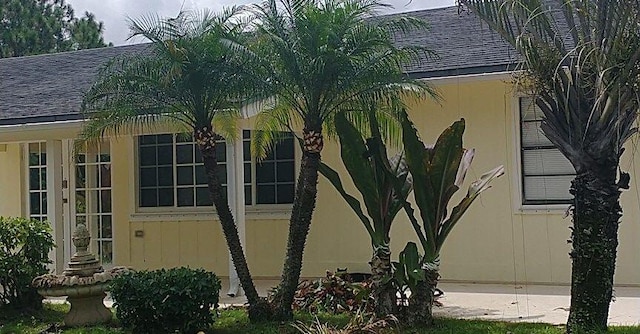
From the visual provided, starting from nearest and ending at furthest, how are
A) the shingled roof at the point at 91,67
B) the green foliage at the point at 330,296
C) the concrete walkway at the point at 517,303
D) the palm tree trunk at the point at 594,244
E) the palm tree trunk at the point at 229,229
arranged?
the palm tree trunk at the point at 594,244, the concrete walkway at the point at 517,303, the palm tree trunk at the point at 229,229, the green foliage at the point at 330,296, the shingled roof at the point at 91,67

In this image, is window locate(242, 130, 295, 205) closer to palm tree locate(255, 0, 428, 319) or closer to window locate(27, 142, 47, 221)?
window locate(27, 142, 47, 221)

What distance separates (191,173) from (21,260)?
14.1ft

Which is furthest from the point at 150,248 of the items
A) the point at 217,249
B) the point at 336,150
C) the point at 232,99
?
the point at 232,99

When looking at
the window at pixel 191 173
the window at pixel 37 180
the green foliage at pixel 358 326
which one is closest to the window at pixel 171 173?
the window at pixel 191 173

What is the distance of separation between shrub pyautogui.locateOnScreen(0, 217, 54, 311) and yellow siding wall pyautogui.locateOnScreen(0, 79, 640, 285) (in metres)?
3.71

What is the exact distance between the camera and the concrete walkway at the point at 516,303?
30.2 ft

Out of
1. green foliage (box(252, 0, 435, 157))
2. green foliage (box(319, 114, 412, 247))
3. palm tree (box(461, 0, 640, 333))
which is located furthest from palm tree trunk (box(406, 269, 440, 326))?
green foliage (box(252, 0, 435, 157))

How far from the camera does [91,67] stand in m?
16.6

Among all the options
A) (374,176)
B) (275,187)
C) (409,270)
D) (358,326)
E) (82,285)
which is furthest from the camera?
(275,187)

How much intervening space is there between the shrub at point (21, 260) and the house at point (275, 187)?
118 centimetres

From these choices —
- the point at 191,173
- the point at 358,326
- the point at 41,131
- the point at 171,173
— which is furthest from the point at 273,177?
the point at 358,326

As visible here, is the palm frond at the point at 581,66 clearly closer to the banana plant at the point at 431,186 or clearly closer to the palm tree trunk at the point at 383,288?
the banana plant at the point at 431,186

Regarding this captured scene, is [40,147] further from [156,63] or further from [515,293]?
[515,293]

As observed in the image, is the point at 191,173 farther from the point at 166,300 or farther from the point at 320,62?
the point at 320,62
